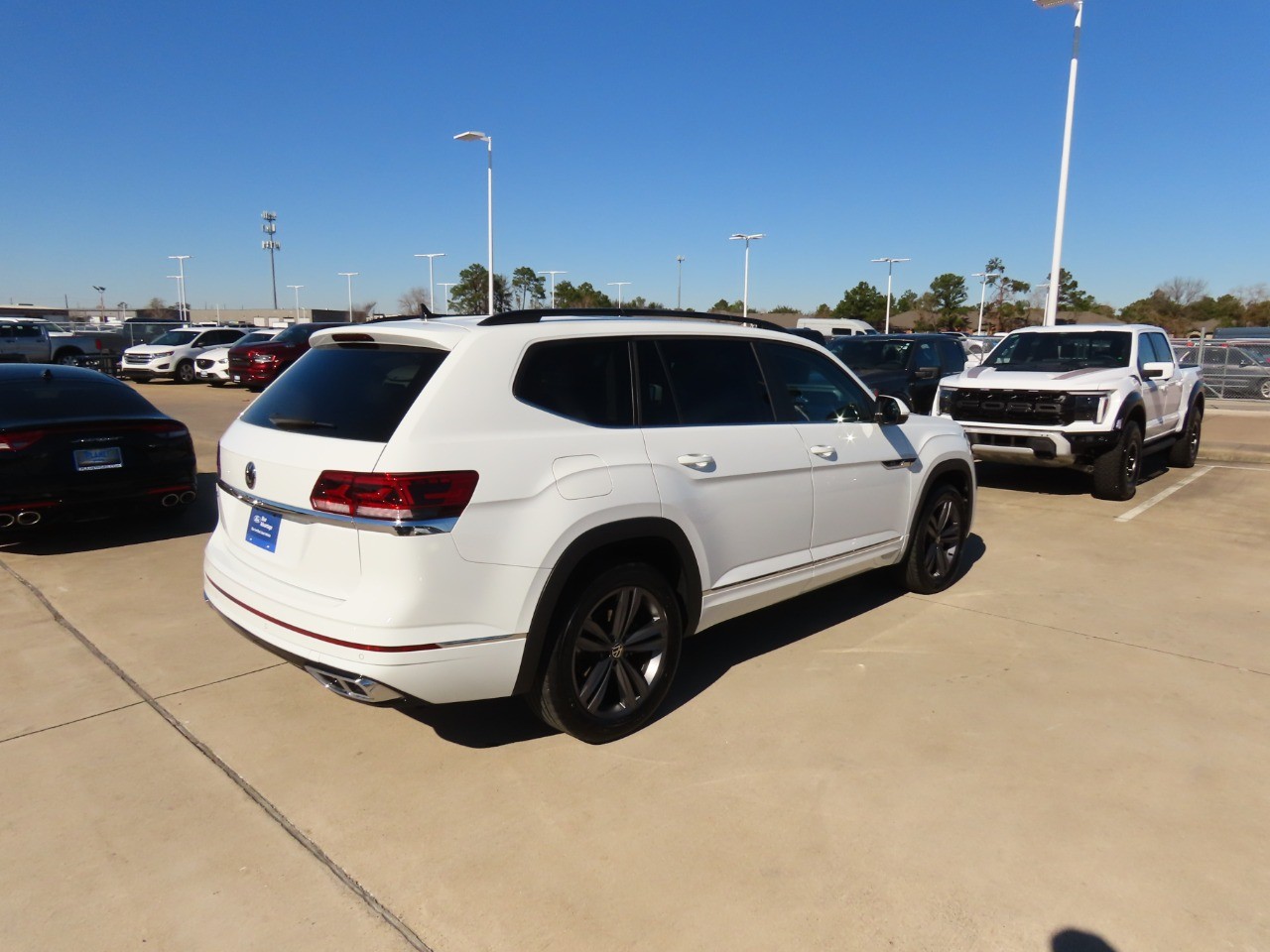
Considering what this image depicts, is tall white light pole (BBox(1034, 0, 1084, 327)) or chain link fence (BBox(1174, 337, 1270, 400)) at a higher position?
tall white light pole (BBox(1034, 0, 1084, 327))

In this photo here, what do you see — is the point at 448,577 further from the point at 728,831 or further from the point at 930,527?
the point at 930,527

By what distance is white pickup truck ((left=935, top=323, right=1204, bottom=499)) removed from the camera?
8695 millimetres

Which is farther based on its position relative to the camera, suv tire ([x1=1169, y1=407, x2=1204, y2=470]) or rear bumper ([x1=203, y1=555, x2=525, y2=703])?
suv tire ([x1=1169, y1=407, x2=1204, y2=470])

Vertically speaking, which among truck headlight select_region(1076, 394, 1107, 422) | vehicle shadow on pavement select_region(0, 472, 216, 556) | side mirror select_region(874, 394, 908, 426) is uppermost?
side mirror select_region(874, 394, 908, 426)

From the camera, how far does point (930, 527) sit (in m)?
5.61

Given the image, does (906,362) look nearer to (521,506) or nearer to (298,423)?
(521,506)

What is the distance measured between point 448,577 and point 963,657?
300 cm

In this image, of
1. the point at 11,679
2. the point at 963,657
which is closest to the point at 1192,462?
the point at 963,657

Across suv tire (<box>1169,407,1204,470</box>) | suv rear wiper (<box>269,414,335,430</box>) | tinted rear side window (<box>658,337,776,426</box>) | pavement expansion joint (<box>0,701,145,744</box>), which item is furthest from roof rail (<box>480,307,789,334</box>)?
suv tire (<box>1169,407,1204,470</box>)

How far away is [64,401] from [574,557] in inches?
207

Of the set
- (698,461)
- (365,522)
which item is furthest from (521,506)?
(698,461)

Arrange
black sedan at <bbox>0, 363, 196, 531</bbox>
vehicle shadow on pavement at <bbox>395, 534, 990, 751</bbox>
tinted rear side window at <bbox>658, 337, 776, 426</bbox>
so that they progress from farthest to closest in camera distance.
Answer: black sedan at <bbox>0, 363, 196, 531</bbox>, tinted rear side window at <bbox>658, 337, 776, 426</bbox>, vehicle shadow on pavement at <bbox>395, 534, 990, 751</bbox>

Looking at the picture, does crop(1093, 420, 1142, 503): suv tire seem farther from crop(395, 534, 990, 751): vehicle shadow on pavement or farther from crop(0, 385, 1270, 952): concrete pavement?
crop(0, 385, 1270, 952): concrete pavement

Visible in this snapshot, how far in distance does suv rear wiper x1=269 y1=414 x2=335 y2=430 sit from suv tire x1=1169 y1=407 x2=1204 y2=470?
439 inches
